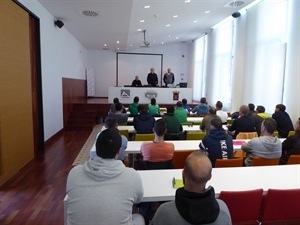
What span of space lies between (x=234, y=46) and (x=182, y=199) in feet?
27.0

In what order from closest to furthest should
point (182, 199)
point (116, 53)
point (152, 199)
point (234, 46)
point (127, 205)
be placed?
1. point (182, 199)
2. point (127, 205)
3. point (152, 199)
4. point (234, 46)
5. point (116, 53)

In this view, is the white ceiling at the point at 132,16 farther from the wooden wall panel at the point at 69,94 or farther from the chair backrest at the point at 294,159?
the chair backrest at the point at 294,159

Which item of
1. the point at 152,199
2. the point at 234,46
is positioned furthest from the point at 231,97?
the point at 152,199

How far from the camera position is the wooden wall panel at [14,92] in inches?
148

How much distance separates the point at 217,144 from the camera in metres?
→ 2.81

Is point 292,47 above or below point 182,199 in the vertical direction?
above

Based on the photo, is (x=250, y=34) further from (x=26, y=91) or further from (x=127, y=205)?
(x=127, y=205)

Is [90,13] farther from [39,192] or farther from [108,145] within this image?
[108,145]

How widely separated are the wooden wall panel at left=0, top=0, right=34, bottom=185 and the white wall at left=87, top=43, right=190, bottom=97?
29.3 feet

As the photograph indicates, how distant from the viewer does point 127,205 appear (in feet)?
4.81

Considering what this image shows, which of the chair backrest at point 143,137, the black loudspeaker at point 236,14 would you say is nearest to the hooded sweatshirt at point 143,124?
the chair backrest at point 143,137

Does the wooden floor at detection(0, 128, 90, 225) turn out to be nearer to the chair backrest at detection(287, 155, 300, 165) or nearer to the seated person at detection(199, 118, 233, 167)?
the seated person at detection(199, 118, 233, 167)

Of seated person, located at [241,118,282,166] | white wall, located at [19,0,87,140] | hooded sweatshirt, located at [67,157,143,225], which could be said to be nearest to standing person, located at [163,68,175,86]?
white wall, located at [19,0,87,140]

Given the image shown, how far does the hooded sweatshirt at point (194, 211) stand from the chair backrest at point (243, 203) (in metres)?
0.60
